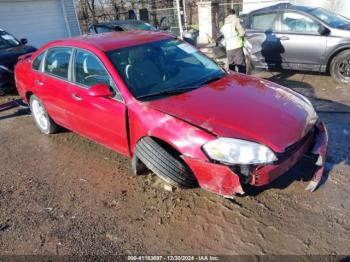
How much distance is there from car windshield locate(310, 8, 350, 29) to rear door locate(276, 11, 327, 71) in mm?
219

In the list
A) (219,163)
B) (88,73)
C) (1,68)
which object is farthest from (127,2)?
(219,163)

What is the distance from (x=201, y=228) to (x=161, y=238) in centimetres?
38

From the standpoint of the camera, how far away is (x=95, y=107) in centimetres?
397

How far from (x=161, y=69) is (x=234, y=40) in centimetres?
351

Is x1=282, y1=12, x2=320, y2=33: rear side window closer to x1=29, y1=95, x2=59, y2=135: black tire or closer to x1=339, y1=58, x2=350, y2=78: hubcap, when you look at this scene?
x1=339, y1=58, x2=350, y2=78: hubcap

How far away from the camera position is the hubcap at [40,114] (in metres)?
5.49

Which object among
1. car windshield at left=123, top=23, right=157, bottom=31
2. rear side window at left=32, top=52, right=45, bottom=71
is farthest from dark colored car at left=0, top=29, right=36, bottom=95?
rear side window at left=32, top=52, right=45, bottom=71

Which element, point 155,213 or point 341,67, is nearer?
point 155,213

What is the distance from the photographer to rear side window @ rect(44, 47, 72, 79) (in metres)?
4.45

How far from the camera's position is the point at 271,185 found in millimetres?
3582

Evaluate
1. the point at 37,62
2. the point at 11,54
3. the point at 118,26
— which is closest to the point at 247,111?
the point at 37,62

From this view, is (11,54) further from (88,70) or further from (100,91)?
(100,91)

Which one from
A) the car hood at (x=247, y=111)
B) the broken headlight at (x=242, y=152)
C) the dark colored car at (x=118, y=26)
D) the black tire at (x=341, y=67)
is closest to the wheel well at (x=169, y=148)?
the car hood at (x=247, y=111)

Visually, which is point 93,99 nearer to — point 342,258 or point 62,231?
point 62,231
